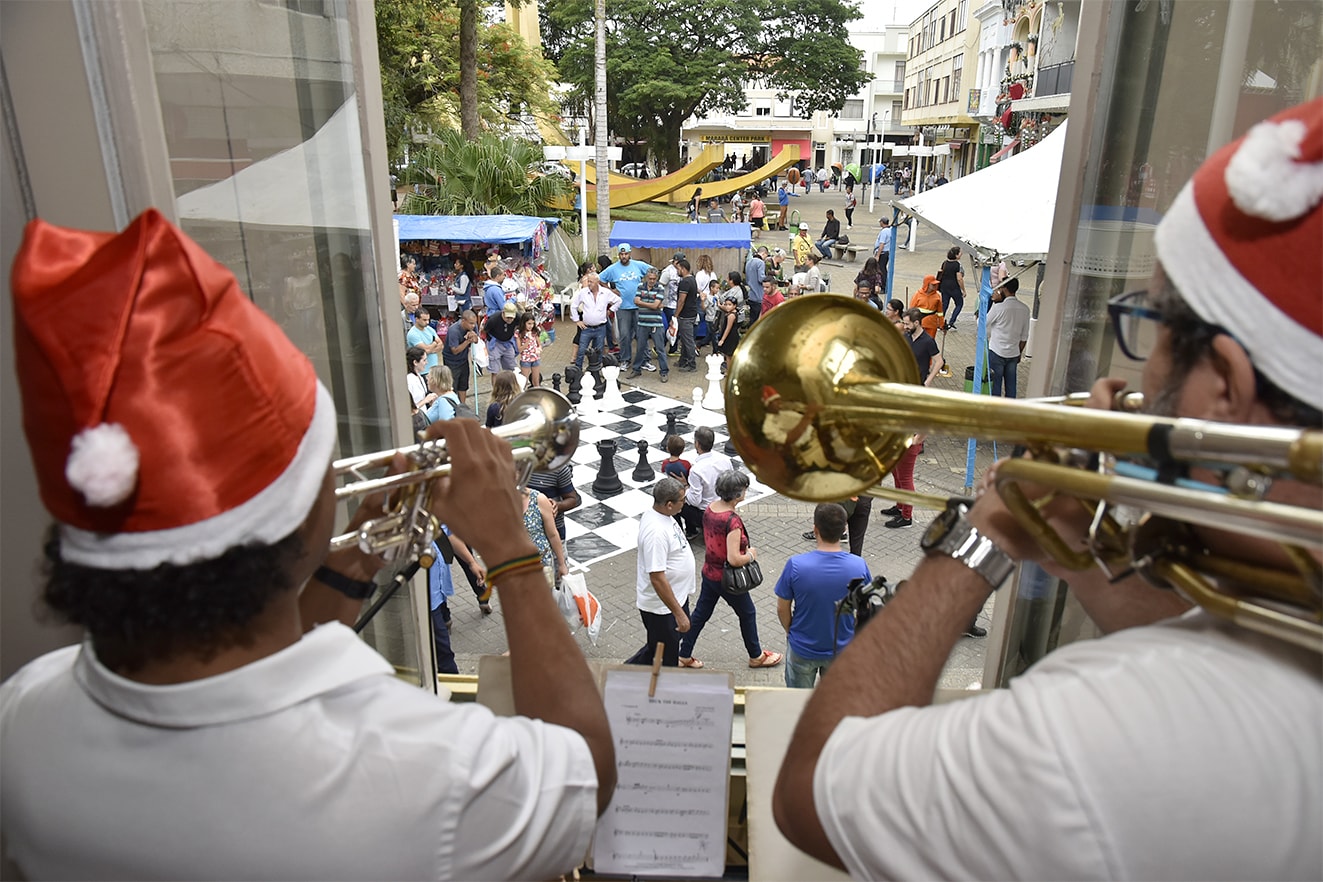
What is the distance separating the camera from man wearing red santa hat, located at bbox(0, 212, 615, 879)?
0.93m

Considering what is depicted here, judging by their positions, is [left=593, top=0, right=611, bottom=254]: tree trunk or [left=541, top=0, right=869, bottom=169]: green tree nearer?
[left=593, top=0, right=611, bottom=254]: tree trunk

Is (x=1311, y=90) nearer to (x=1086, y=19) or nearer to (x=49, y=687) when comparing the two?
(x=1086, y=19)

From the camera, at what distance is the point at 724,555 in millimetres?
4836

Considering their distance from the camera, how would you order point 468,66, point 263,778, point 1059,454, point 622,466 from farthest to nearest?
point 468,66 → point 622,466 → point 1059,454 → point 263,778

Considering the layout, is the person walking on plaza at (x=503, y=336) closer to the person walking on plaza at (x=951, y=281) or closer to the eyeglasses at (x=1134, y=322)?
the person walking on plaza at (x=951, y=281)

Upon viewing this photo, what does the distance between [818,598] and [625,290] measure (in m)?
7.54

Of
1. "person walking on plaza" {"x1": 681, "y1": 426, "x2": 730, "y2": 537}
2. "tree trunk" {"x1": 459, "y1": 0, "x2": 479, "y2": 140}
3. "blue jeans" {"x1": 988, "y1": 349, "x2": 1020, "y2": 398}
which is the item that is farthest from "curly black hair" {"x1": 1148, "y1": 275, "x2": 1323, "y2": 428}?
"tree trunk" {"x1": 459, "y1": 0, "x2": 479, "y2": 140}

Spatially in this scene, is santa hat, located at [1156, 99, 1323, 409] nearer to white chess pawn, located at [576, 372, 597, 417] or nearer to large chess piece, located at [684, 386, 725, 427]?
large chess piece, located at [684, 386, 725, 427]

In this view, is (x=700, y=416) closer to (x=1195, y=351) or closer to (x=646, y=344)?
(x=646, y=344)

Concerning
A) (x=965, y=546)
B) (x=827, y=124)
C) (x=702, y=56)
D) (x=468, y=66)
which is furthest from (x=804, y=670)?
(x=827, y=124)

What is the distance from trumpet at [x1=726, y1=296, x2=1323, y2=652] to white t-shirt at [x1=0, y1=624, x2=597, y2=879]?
87cm

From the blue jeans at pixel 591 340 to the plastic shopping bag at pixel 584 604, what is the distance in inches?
227

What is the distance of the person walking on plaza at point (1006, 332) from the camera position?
868 centimetres

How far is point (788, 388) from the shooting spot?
1.85 meters
